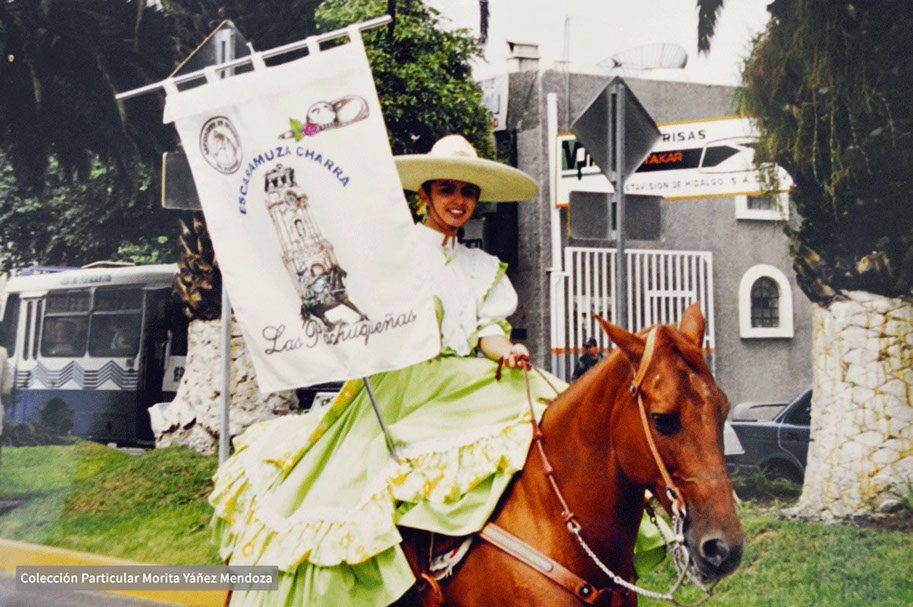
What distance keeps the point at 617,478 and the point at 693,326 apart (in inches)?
21.0

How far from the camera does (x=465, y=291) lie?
4121 millimetres

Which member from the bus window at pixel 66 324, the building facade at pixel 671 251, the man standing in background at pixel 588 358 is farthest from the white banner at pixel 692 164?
the bus window at pixel 66 324

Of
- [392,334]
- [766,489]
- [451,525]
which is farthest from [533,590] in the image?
[766,489]

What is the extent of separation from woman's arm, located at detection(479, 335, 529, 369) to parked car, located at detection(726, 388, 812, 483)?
14.2 feet

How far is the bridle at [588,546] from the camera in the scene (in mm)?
2891

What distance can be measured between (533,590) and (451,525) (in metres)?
0.37

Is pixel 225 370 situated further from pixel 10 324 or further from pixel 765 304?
pixel 10 324

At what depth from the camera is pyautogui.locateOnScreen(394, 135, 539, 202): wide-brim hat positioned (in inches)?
161

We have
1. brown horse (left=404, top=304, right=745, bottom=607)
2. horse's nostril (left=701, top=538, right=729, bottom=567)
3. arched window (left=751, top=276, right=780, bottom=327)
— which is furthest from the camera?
arched window (left=751, top=276, right=780, bottom=327)

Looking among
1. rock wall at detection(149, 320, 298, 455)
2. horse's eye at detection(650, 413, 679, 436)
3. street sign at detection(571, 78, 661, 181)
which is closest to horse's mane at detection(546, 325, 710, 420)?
horse's eye at detection(650, 413, 679, 436)

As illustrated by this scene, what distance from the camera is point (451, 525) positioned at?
3.40 metres

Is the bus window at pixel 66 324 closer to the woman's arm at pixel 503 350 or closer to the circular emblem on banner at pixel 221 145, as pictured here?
the circular emblem on banner at pixel 221 145

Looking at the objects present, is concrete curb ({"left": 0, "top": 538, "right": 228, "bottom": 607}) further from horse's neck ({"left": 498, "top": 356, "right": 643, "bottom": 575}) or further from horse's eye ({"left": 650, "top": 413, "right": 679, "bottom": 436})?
horse's eye ({"left": 650, "top": 413, "right": 679, "bottom": 436})

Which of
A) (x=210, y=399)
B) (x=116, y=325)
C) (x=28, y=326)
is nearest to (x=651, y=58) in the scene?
(x=210, y=399)
